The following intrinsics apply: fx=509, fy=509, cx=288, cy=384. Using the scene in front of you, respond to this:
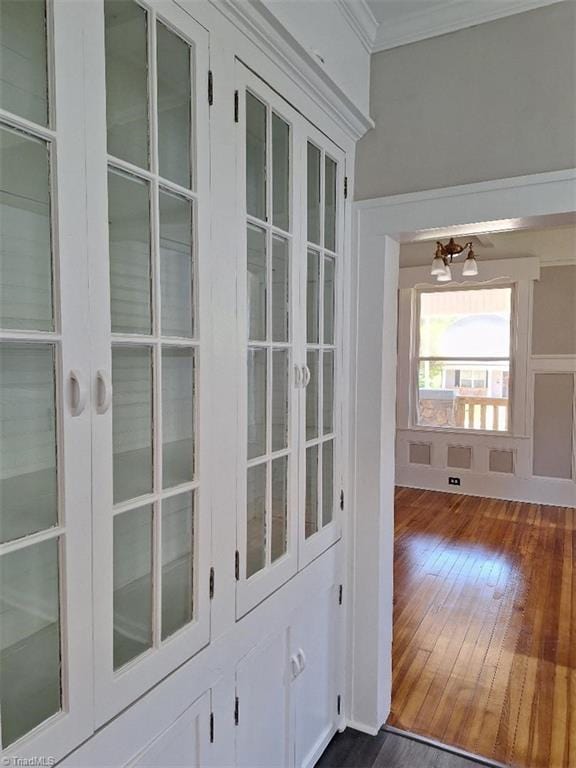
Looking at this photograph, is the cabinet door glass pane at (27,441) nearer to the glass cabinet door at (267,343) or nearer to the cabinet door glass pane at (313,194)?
the glass cabinet door at (267,343)

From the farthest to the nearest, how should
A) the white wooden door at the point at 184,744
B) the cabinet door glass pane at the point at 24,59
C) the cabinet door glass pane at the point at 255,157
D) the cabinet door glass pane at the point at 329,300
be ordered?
the cabinet door glass pane at the point at 329,300, the cabinet door glass pane at the point at 255,157, the white wooden door at the point at 184,744, the cabinet door glass pane at the point at 24,59

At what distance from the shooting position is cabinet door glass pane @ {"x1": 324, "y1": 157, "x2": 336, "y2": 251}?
1.92m

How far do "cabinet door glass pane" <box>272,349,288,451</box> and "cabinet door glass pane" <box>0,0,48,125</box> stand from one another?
3.01ft

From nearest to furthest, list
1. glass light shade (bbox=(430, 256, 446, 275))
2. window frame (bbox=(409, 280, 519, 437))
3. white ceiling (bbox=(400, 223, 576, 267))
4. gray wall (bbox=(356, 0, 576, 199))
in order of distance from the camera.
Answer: gray wall (bbox=(356, 0, 576, 199))
glass light shade (bbox=(430, 256, 446, 275))
white ceiling (bbox=(400, 223, 576, 267))
window frame (bbox=(409, 280, 519, 437))

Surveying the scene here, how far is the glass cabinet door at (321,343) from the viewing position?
1812 millimetres

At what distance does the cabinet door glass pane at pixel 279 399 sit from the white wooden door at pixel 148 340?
1.24 feet

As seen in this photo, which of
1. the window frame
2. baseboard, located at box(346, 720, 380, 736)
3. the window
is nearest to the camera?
baseboard, located at box(346, 720, 380, 736)

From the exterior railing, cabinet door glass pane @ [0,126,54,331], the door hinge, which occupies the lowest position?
the exterior railing

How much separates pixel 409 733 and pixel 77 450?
208cm

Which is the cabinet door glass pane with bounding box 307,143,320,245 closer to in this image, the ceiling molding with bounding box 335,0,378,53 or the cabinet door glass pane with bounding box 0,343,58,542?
the ceiling molding with bounding box 335,0,378,53

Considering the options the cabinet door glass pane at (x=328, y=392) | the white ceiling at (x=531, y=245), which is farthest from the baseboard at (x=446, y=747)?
the white ceiling at (x=531, y=245)

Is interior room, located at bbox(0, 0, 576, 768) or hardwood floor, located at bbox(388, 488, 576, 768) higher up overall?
interior room, located at bbox(0, 0, 576, 768)

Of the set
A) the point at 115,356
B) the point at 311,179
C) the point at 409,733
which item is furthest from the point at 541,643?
the point at 115,356

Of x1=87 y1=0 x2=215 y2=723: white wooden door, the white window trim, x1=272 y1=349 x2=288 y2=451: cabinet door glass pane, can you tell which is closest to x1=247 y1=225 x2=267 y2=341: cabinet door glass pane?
x1=272 y1=349 x2=288 y2=451: cabinet door glass pane
